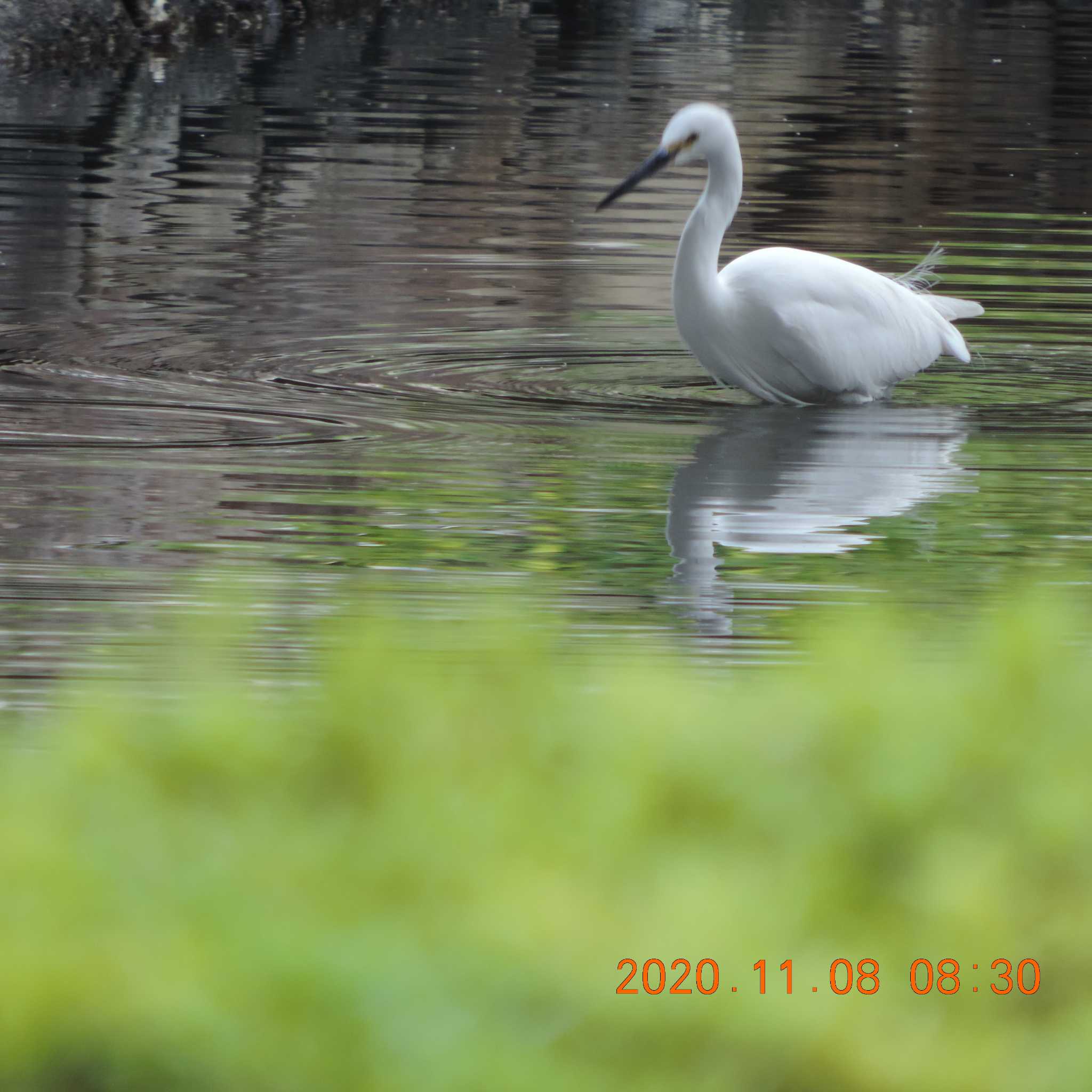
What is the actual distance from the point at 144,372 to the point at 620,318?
2.55 m

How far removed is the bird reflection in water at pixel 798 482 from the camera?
18.9ft

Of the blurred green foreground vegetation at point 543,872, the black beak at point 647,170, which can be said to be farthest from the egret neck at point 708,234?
the blurred green foreground vegetation at point 543,872

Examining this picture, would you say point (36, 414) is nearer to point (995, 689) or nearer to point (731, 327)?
point (731, 327)

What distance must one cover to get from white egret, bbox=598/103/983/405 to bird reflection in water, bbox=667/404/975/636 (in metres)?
0.17

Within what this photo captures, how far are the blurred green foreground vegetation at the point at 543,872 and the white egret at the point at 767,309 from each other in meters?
4.95

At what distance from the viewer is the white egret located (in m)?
7.36

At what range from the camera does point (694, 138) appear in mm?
7555

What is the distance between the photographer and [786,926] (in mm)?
1850

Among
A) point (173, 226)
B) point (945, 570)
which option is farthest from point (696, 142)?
point (173, 226)

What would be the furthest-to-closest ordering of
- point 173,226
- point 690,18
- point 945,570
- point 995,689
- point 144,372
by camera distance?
point 690,18
point 173,226
point 144,372
point 945,570
point 995,689

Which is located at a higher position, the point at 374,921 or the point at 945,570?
the point at 374,921

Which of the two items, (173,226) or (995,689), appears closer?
(995,689)

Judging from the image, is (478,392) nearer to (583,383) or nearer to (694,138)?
(583,383)
